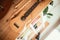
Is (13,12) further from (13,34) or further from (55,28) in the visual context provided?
(55,28)

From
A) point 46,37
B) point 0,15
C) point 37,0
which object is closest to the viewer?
point 0,15

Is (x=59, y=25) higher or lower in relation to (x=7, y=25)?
higher

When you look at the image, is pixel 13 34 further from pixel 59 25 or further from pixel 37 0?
pixel 59 25

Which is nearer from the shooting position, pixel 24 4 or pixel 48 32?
pixel 24 4

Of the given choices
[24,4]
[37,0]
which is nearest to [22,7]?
[24,4]

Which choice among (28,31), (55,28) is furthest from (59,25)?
(28,31)

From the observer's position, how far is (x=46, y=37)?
4.74 ft

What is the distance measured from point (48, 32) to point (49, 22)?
9 centimetres

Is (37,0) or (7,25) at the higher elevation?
(37,0)

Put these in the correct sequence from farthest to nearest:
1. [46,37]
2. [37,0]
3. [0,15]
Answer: [46,37], [37,0], [0,15]

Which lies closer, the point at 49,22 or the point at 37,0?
the point at 37,0

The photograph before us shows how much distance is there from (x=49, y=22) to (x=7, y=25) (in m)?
0.45

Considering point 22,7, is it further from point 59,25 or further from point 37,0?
point 59,25

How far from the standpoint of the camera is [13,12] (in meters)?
1.15
